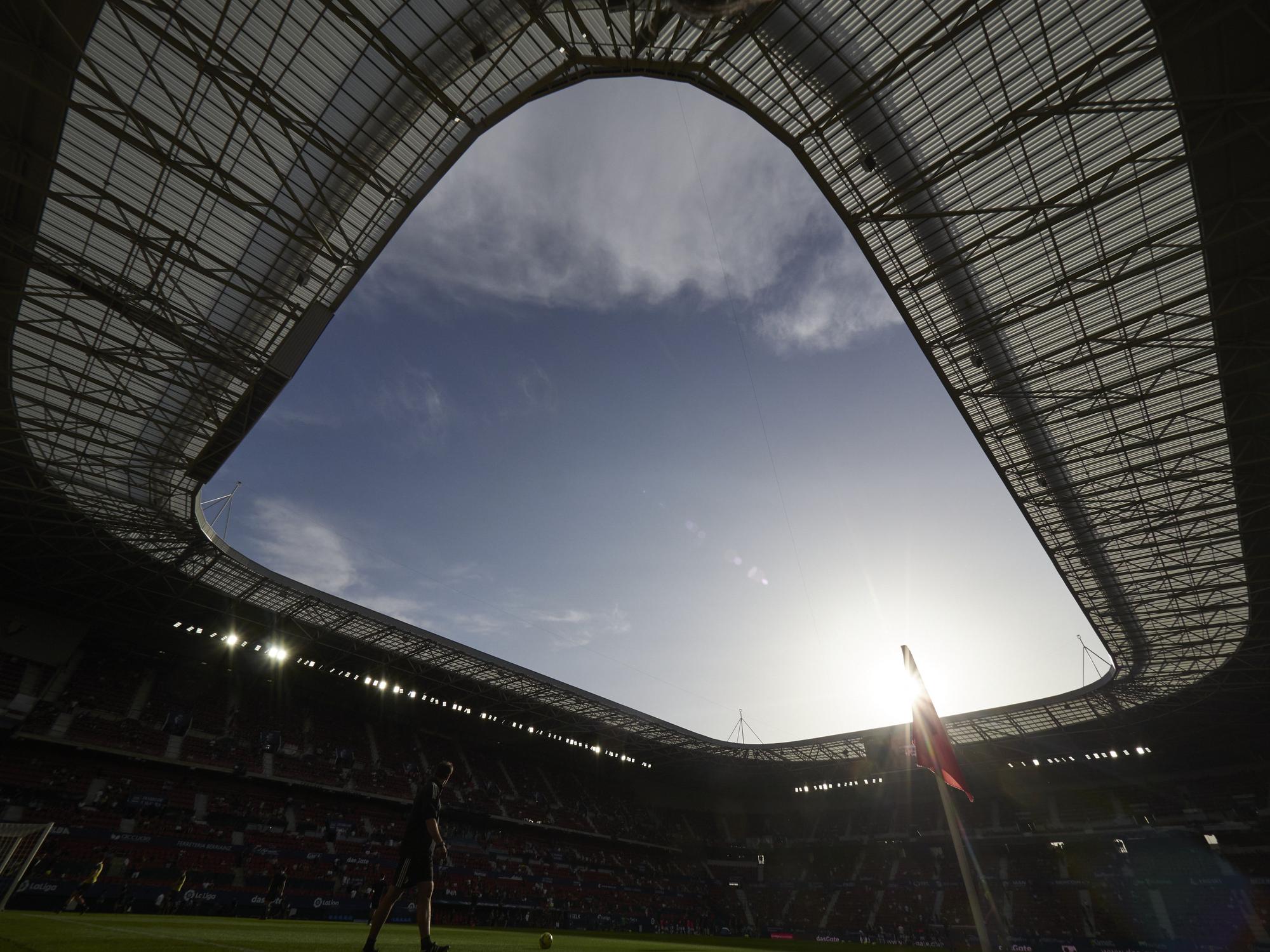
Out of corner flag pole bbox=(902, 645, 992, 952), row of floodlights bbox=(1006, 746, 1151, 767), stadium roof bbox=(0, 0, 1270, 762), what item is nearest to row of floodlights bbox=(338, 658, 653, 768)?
stadium roof bbox=(0, 0, 1270, 762)

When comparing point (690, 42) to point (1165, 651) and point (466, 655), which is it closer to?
point (466, 655)

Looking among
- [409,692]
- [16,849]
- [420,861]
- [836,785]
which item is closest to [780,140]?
[420,861]

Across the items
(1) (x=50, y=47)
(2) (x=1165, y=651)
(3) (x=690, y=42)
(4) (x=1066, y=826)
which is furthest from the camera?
(4) (x=1066, y=826)

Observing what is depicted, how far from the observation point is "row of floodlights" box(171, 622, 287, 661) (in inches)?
1458

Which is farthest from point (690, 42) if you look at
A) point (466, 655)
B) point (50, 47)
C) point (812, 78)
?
point (466, 655)

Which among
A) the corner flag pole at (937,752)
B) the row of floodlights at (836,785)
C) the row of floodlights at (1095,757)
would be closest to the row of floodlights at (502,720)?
the row of floodlights at (836,785)

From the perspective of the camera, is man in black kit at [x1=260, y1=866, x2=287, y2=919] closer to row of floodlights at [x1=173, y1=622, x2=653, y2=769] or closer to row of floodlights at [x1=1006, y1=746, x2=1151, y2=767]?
row of floodlights at [x1=173, y1=622, x2=653, y2=769]

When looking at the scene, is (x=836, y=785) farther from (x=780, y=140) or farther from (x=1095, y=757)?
(x=780, y=140)

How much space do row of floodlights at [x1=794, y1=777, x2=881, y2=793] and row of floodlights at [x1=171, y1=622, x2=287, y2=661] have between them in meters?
49.0

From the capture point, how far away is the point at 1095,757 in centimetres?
4997

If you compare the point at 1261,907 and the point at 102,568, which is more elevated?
the point at 102,568

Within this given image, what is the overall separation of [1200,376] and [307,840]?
45601 millimetres

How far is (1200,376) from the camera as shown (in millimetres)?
19344

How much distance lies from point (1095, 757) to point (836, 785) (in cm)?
2121
